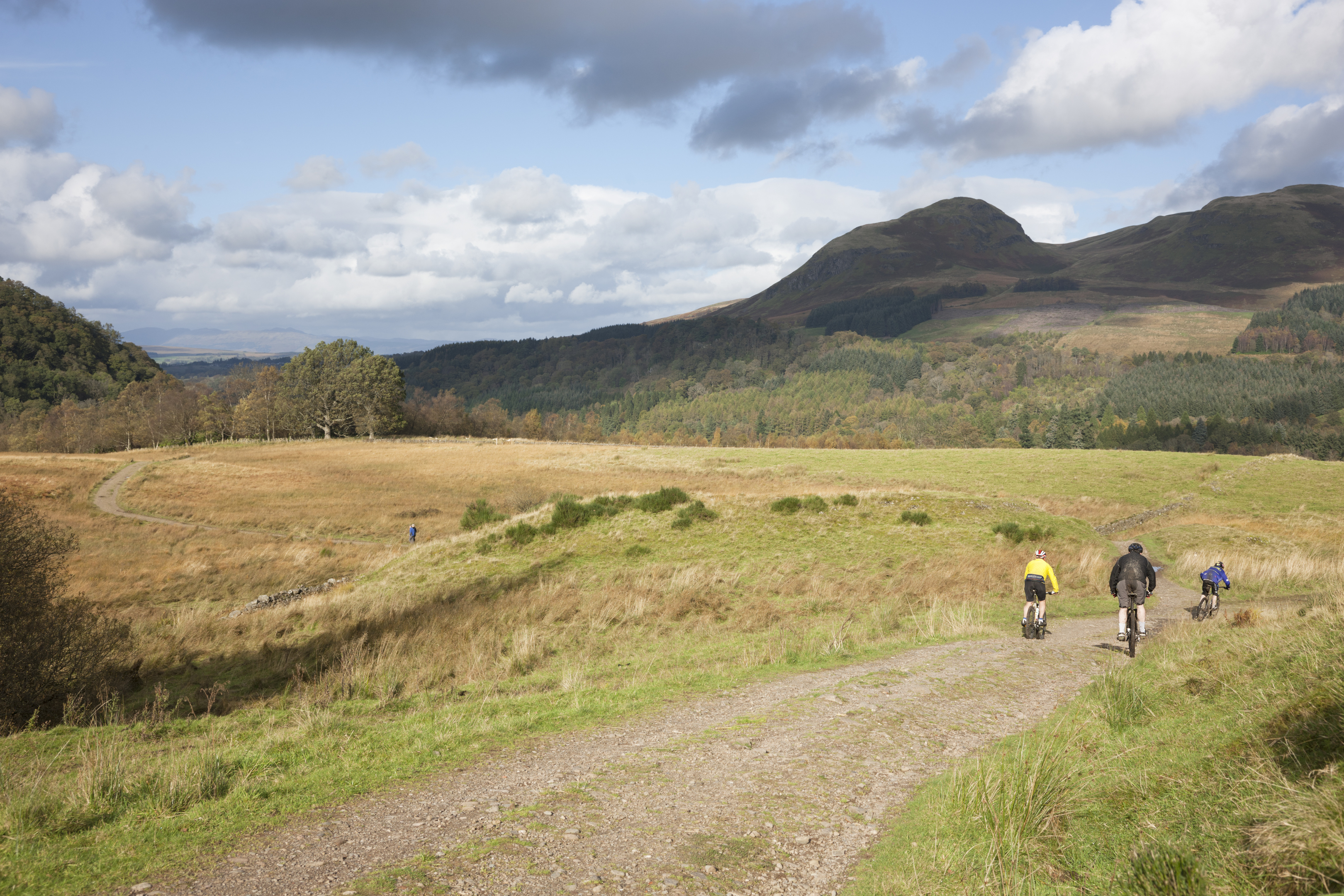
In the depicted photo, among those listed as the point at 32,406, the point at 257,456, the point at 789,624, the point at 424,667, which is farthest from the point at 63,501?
the point at 32,406

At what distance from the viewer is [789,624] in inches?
663

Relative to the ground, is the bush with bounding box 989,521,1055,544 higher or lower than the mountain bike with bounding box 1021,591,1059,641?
lower

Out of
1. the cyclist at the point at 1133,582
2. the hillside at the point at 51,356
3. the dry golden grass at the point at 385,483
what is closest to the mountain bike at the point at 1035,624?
the cyclist at the point at 1133,582

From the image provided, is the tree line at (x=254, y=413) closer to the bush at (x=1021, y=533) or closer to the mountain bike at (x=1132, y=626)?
the bush at (x=1021, y=533)

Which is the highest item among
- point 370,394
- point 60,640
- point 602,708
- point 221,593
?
point 370,394

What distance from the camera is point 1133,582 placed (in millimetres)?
12828

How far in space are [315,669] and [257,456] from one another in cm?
7684

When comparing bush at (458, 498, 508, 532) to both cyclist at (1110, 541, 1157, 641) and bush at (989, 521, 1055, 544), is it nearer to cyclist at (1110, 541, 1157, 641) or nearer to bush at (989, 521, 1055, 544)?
bush at (989, 521, 1055, 544)

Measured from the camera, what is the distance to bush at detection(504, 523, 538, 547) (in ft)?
88.3

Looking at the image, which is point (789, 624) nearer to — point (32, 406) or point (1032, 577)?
point (1032, 577)

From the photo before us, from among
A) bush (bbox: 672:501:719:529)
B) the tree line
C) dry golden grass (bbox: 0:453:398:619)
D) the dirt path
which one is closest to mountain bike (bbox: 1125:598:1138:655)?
bush (bbox: 672:501:719:529)

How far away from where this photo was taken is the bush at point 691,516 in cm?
2741

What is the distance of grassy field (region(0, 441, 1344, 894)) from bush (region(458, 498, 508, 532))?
3898 millimetres

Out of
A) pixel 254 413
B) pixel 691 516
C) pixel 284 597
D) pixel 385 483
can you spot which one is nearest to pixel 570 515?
pixel 691 516
